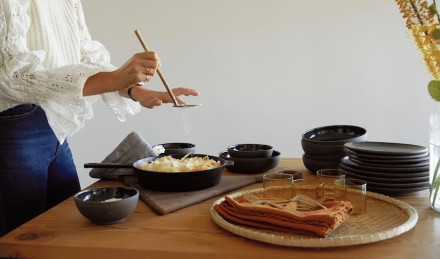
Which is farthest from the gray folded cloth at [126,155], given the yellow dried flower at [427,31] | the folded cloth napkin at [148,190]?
the yellow dried flower at [427,31]

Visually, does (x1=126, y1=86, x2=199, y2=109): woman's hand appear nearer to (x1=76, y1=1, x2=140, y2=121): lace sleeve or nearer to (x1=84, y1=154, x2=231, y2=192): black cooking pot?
(x1=76, y1=1, x2=140, y2=121): lace sleeve

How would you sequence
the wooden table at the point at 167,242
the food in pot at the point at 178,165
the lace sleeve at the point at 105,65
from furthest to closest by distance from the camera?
1. the lace sleeve at the point at 105,65
2. the food in pot at the point at 178,165
3. the wooden table at the point at 167,242

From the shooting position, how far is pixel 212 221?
0.99 meters

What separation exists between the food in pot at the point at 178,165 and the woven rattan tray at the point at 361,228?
229 millimetres

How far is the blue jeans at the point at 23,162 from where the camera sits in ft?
4.51

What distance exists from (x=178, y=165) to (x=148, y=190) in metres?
0.10

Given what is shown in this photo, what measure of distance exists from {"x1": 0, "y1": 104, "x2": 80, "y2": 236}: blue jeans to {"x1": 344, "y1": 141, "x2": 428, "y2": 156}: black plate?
928 mm

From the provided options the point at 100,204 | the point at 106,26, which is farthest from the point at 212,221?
the point at 106,26

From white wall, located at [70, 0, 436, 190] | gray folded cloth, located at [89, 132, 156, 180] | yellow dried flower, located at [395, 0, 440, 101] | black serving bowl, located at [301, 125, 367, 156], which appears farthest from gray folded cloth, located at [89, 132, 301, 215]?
white wall, located at [70, 0, 436, 190]

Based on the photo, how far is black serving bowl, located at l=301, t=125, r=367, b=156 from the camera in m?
1.37

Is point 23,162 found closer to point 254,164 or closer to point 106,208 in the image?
point 106,208

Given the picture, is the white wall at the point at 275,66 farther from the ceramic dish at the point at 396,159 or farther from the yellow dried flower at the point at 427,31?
the yellow dried flower at the point at 427,31

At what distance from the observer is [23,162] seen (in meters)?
1.40

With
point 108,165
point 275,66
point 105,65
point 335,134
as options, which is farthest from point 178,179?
point 275,66
